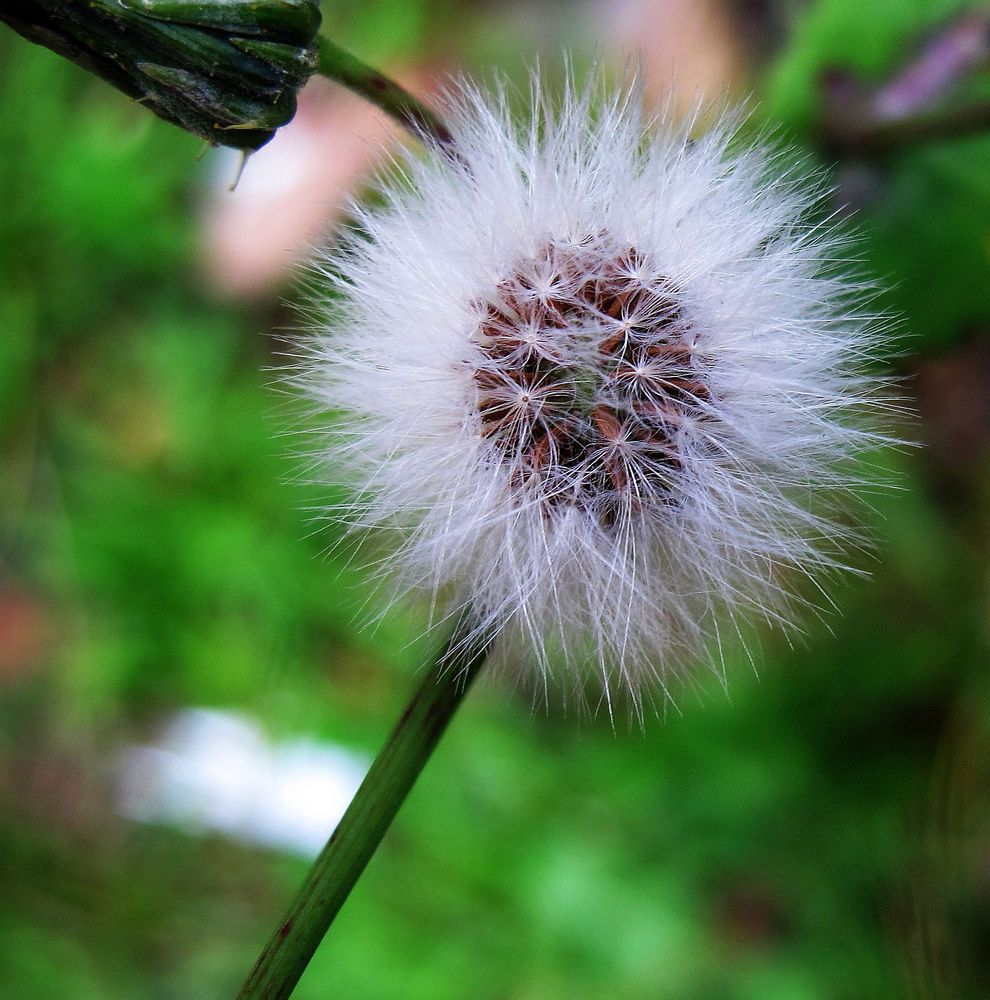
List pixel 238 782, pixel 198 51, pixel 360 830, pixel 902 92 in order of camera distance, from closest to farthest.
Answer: pixel 360 830 < pixel 198 51 < pixel 902 92 < pixel 238 782

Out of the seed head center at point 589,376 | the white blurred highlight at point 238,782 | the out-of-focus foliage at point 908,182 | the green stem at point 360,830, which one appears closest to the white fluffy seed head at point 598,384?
the seed head center at point 589,376

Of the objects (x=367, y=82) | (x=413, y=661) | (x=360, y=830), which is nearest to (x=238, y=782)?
(x=413, y=661)

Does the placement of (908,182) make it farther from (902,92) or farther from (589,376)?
(589,376)

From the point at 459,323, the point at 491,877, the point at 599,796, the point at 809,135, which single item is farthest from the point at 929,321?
the point at 491,877

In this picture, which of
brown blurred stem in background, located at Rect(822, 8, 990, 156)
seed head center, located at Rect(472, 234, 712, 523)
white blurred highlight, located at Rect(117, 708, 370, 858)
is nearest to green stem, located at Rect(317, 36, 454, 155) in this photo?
seed head center, located at Rect(472, 234, 712, 523)

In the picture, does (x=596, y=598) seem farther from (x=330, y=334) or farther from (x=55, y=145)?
(x=55, y=145)
